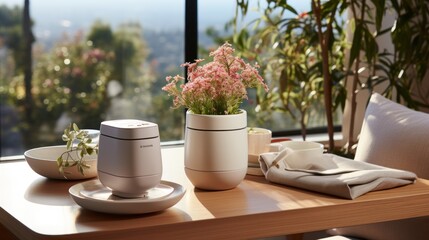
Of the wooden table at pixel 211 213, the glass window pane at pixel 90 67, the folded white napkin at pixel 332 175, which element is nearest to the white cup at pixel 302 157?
the folded white napkin at pixel 332 175

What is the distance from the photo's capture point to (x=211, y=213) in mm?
2086

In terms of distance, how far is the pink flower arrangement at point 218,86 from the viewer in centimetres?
231

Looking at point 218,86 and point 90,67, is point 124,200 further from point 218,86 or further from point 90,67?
point 90,67

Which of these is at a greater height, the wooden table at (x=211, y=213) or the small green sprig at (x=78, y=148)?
the small green sprig at (x=78, y=148)

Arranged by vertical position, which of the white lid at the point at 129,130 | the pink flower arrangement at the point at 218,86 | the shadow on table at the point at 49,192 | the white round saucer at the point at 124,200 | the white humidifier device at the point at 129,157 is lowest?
the shadow on table at the point at 49,192

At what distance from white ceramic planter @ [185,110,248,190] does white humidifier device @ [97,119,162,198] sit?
0.69 feet

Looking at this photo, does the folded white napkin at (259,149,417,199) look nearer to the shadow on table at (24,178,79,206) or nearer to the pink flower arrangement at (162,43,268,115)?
the pink flower arrangement at (162,43,268,115)

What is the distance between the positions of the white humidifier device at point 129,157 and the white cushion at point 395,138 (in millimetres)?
1027

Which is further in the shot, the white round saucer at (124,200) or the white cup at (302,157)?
Answer: the white cup at (302,157)

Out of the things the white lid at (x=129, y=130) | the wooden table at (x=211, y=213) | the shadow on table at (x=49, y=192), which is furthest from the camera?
the shadow on table at (x=49, y=192)

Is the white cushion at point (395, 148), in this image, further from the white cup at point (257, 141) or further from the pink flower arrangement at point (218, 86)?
the pink flower arrangement at point (218, 86)

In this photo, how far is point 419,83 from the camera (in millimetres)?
4352

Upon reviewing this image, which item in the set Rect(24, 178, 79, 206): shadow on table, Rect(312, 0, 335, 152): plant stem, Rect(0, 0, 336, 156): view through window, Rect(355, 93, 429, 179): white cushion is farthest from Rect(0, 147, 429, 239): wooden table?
Rect(0, 0, 336, 156): view through window

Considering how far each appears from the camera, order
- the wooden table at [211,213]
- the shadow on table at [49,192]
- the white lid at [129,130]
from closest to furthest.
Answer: the wooden table at [211,213] → the white lid at [129,130] → the shadow on table at [49,192]
